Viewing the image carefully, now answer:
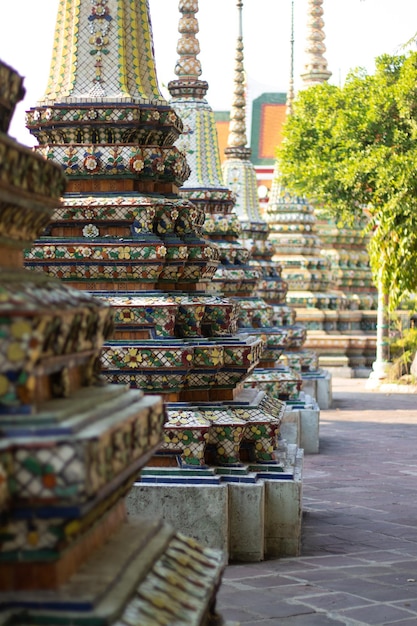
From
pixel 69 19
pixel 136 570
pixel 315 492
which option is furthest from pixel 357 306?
pixel 136 570

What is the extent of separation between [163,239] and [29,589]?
17.6 feet

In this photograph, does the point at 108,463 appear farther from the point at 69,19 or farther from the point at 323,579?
the point at 69,19

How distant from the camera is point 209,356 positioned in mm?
8070

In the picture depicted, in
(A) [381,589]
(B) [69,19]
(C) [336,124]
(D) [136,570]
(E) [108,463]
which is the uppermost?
(C) [336,124]

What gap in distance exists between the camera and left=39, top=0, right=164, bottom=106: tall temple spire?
336 inches

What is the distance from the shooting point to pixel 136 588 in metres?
3.47

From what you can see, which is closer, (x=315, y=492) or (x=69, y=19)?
(x=69, y=19)

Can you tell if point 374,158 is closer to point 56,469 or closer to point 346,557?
point 346,557

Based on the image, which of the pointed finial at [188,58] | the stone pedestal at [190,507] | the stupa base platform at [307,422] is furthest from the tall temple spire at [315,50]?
the stone pedestal at [190,507]

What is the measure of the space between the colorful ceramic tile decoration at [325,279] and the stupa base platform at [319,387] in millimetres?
5867

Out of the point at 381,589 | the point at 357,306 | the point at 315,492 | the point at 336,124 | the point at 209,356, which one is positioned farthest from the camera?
the point at 357,306

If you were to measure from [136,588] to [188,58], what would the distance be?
414 inches

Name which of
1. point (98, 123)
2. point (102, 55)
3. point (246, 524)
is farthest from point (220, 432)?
point (102, 55)

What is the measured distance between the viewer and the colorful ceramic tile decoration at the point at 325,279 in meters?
25.1
